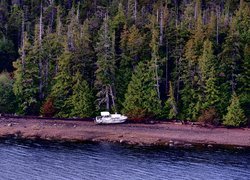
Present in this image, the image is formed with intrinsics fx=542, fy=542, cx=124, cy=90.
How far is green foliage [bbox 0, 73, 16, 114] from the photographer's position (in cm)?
8881

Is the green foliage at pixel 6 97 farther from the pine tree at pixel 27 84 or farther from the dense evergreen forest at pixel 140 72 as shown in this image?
the pine tree at pixel 27 84

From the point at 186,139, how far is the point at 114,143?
963cm

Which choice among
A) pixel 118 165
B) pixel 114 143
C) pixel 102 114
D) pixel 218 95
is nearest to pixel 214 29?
pixel 218 95

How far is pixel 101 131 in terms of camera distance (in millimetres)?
76938

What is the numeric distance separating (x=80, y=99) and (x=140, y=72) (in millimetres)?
10529

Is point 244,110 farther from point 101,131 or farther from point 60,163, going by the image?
point 60,163

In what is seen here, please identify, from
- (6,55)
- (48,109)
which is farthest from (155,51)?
(6,55)

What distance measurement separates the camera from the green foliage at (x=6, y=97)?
291 ft

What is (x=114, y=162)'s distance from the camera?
6006 cm

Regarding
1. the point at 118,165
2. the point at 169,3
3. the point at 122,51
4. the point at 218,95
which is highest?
the point at 169,3

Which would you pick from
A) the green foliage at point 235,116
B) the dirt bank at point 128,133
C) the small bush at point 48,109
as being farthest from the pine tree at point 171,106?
the small bush at point 48,109

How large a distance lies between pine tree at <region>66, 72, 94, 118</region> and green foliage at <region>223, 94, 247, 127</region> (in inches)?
847

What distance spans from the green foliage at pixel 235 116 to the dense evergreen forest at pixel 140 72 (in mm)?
147

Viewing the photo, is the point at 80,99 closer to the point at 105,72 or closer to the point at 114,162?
the point at 105,72
